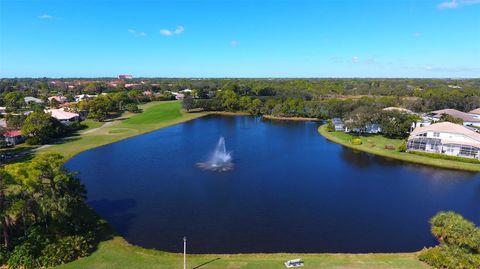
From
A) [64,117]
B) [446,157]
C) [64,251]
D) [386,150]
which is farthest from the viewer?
[64,117]

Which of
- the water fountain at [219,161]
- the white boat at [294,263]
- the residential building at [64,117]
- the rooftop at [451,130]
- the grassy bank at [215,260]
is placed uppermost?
the rooftop at [451,130]

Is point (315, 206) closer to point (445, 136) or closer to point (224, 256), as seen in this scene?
point (224, 256)

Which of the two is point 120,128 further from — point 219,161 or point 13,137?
point 219,161

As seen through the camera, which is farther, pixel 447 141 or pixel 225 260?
pixel 447 141

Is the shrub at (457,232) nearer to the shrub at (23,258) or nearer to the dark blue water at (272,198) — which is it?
the dark blue water at (272,198)

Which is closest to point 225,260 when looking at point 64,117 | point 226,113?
point 64,117

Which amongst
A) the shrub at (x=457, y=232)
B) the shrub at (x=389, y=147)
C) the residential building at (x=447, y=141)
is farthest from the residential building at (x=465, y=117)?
the shrub at (x=457, y=232)
